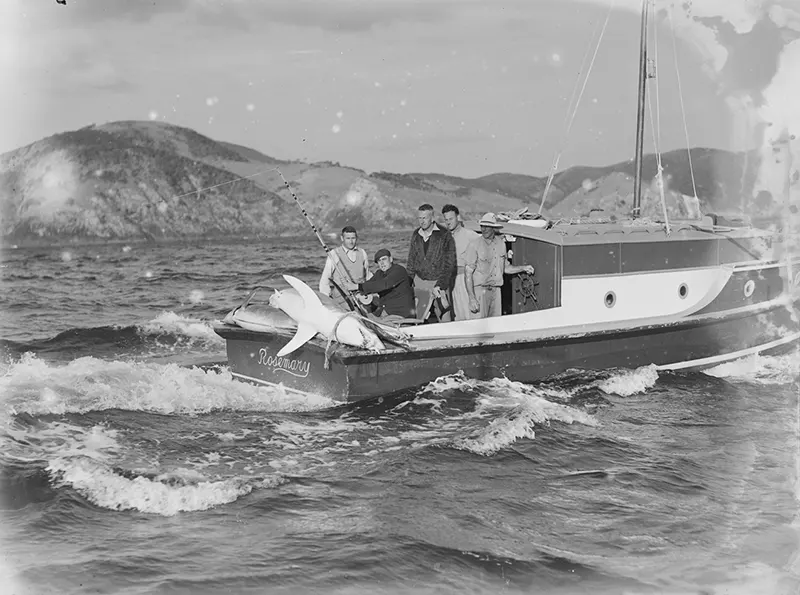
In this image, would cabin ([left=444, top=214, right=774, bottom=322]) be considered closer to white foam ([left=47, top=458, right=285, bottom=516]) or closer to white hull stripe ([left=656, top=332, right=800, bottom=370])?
white hull stripe ([left=656, top=332, right=800, bottom=370])

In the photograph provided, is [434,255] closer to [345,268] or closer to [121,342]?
[345,268]

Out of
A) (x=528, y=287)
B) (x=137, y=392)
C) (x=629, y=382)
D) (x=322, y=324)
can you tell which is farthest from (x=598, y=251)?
(x=137, y=392)

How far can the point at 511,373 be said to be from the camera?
1238 centimetres

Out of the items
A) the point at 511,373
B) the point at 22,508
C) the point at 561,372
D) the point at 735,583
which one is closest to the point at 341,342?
the point at 511,373

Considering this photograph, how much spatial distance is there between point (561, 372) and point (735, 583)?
5951 mm

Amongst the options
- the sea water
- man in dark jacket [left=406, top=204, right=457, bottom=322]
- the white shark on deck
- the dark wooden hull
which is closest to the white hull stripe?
the dark wooden hull

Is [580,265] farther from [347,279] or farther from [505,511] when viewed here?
[505,511]

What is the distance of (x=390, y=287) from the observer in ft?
40.0

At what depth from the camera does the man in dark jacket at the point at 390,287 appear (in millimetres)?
12125

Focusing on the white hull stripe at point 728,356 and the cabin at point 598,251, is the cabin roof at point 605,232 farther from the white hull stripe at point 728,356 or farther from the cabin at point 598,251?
the white hull stripe at point 728,356

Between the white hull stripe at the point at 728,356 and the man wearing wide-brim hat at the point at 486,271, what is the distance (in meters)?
2.66

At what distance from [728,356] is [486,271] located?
4370mm

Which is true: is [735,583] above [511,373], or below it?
below

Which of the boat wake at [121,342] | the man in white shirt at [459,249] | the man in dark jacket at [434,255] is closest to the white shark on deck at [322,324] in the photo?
the man in dark jacket at [434,255]
